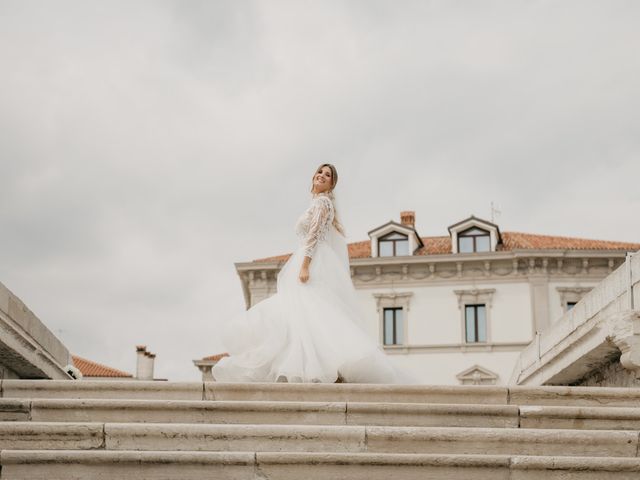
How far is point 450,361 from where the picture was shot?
123ft

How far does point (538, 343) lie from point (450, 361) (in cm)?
2356

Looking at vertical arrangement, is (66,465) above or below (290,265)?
below

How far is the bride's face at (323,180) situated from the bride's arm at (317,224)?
14 cm

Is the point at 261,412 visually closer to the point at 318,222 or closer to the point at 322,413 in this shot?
the point at 322,413

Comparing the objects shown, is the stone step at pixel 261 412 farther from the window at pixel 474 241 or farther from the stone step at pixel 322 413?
the window at pixel 474 241

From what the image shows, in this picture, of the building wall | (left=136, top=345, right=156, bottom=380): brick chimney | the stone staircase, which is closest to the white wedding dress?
the stone staircase

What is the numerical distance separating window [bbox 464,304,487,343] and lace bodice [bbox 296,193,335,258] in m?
28.3

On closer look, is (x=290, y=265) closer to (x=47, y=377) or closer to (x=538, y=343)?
(x=47, y=377)

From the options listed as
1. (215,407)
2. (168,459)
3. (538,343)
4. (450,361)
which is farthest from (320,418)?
(450,361)

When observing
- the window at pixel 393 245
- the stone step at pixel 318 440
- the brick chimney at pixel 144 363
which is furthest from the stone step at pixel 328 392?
the brick chimney at pixel 144 363

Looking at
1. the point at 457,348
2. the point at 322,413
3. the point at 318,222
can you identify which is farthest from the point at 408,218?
the point at 322,413

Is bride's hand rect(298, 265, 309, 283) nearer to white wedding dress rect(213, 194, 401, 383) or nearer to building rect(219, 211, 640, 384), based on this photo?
white wedding dress rect(213, 194, 401, 383)

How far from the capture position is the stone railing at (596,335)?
9156 mm

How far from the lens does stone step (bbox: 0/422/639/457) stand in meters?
6.37
